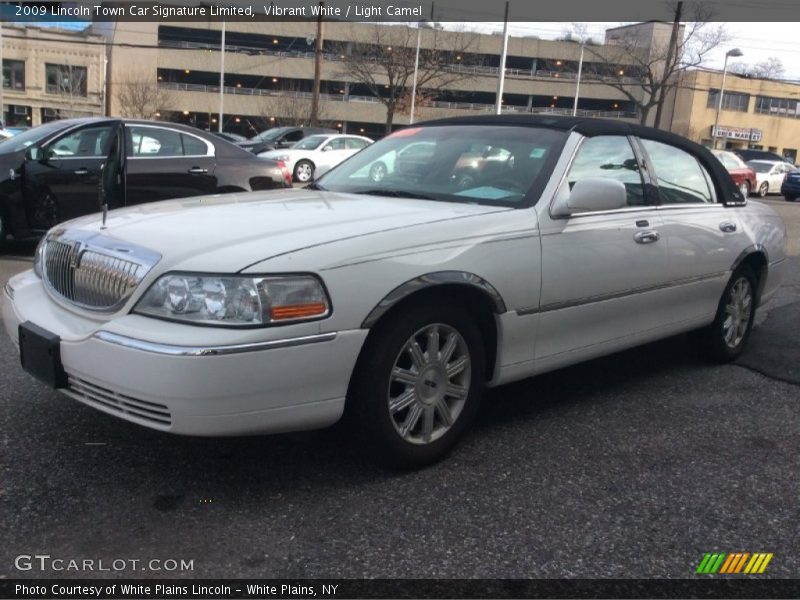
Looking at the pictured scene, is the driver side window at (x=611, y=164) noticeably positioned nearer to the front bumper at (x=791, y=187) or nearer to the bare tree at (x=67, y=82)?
the front bumper at (x=791, y=187)

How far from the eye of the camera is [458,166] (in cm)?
399

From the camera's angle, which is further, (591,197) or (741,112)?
(741,112)

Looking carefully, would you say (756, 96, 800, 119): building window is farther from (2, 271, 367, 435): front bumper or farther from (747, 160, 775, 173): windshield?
(2, 271, 367, 435): front bumper

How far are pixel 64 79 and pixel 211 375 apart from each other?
199 ft

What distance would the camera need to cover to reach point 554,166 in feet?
12.3

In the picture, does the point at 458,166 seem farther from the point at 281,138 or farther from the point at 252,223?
the point at 281,138

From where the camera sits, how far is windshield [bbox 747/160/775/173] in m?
28.6

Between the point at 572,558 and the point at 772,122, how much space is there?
243 ft

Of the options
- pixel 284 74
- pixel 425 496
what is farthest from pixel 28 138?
pixel 284 74

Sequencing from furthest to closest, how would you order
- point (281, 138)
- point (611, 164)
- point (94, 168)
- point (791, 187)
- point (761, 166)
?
point (761, 166)
point (791, 187)
point (281, 138)
point (94, 168)
point (611, 164)

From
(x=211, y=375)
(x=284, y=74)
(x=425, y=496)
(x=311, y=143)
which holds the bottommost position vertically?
(x=425, y=496)

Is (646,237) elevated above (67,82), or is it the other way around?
(67,82)

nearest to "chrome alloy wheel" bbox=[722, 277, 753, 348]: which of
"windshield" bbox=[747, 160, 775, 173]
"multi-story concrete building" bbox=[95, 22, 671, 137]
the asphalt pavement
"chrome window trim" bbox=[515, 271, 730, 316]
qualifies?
"chrome window trim" bbox=[515, 271, 730, 316]
